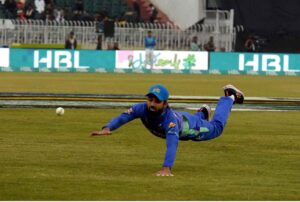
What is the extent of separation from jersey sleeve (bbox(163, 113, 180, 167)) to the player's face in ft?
0.81

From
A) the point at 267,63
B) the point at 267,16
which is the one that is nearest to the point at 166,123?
the point at 267,63

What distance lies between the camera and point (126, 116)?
12.5m

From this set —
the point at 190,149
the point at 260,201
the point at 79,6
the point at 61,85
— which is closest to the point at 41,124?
the point at 190,149

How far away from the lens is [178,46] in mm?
45781

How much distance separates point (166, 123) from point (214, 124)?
1.83 m

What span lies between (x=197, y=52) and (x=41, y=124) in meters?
25.4

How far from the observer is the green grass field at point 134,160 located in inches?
438

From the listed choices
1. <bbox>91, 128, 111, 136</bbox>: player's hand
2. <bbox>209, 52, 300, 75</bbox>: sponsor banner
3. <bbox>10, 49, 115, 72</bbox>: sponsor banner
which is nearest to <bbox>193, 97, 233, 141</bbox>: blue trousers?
<bbox>91, 128, 111, 136</bbox>: player's hand

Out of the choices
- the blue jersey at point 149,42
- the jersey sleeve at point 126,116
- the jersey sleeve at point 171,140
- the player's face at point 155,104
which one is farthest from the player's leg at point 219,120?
the blue jersey at point 149,42

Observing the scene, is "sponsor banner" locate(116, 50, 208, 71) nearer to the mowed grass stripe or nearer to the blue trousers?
the mowed grass stripe

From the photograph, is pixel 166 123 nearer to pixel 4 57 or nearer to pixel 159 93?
pixel 159 93

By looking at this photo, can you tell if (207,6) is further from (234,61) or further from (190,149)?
(190,149)

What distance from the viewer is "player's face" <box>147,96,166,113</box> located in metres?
12.2

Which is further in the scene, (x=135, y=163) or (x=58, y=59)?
(x=58, y=59)
